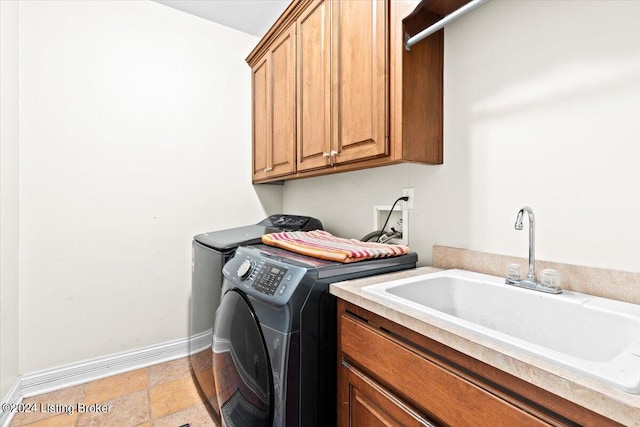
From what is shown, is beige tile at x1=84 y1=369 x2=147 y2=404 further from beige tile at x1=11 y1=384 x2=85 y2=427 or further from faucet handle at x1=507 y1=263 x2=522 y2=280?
faucet handle at x1=507 y1=263 x2=522 y2=280

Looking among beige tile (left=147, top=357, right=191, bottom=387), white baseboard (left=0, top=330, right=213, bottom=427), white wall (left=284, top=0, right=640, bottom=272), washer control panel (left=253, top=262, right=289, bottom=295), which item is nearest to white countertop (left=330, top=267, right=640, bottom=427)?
washer control panel (left=253, top=262, right=289, bottom=295)

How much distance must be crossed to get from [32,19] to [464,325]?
271 cm

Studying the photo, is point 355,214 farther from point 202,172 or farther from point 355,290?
point 202,172

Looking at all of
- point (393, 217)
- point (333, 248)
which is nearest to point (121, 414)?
point (333, 248)

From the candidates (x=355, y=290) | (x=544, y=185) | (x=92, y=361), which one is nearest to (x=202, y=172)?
(x=92, y=361)

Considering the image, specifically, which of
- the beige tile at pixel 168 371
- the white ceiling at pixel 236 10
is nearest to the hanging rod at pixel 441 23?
the white ceiling at pixel 236 10

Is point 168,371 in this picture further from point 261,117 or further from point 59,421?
point 261,117

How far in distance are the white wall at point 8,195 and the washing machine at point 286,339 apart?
1308 millimetres

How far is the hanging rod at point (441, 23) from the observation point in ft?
2.99

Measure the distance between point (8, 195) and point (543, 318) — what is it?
2.50 metres

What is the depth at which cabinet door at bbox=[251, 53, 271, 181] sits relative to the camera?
2152 mm

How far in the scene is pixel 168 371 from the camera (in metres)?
2.03

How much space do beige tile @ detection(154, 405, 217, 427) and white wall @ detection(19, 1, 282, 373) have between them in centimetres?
73

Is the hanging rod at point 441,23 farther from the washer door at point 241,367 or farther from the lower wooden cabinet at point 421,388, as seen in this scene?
the washer door at point 241,367
